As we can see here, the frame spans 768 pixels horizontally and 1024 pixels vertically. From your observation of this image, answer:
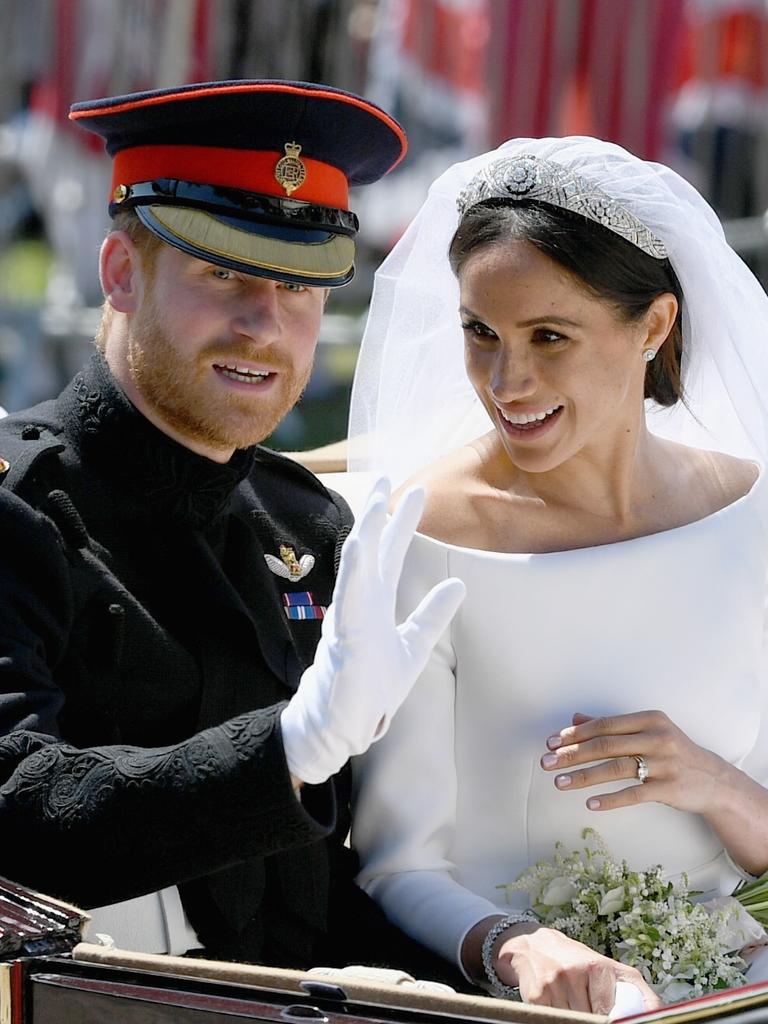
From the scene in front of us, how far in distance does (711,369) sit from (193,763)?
50.9 inches

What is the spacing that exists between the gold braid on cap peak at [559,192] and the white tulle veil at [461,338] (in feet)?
0.07

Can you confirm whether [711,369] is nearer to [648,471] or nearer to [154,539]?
[648,471]

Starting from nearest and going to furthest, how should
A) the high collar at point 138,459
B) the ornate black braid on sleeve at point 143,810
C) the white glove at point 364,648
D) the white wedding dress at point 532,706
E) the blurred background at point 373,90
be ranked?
the white glove at point 364,648, the ornate black braid on sleeve at point 143,810, the high collar at point 138,459, the white wedding dress at point 532,706, the blurred background at point 373,90

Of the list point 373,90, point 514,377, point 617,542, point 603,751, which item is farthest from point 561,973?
point 373,90

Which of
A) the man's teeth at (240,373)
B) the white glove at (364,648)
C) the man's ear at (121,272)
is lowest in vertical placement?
the white glove at (364,648)

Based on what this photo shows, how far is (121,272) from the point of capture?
2.37 metres

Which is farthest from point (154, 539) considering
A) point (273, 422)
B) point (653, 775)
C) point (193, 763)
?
point (653, 775)

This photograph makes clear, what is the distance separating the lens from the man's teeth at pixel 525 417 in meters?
2.47

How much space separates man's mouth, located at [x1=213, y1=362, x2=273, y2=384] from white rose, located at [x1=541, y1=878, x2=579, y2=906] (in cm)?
86

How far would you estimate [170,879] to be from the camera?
1.91 metres

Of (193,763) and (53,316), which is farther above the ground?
(53,316)

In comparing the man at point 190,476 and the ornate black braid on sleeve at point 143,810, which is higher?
the man at point 190,476

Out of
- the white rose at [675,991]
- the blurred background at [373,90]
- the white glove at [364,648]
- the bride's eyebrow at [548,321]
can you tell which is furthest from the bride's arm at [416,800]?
the blurred background at [373,90]

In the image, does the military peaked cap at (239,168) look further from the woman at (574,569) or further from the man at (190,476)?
the woman at (574,569)
